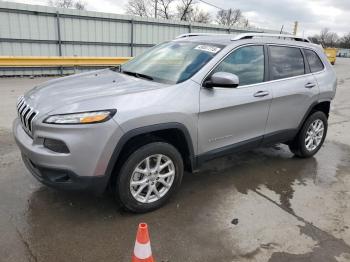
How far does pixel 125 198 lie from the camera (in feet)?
10.5

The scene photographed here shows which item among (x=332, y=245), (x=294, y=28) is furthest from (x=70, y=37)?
(x=294, y=28)

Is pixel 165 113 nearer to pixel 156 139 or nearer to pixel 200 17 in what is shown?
pixel 156 139

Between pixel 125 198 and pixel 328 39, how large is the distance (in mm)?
94756

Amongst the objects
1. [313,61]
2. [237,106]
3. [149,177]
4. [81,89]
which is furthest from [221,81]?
[313,61]

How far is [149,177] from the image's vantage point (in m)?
3.32

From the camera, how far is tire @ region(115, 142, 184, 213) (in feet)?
10.2

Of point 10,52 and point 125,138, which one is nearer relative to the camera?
point 125,138

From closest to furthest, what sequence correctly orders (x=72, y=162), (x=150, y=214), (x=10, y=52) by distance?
1. (x=72, y=162)
2. (x=150, y=214)
3. (x=10, y=52)

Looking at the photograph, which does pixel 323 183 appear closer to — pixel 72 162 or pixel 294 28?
pixel 72 162

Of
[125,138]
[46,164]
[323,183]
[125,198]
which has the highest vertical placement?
[125,138]

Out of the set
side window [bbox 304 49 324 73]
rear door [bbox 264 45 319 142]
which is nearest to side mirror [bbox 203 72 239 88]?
rear door [bbox 264 45 319 142]

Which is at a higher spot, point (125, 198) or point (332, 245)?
point (125, 198)

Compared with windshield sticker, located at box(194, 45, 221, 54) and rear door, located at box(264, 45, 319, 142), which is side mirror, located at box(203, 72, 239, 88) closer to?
windshield sticker, located at box(194, 45, 221, 54)

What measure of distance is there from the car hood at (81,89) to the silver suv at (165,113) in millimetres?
11
